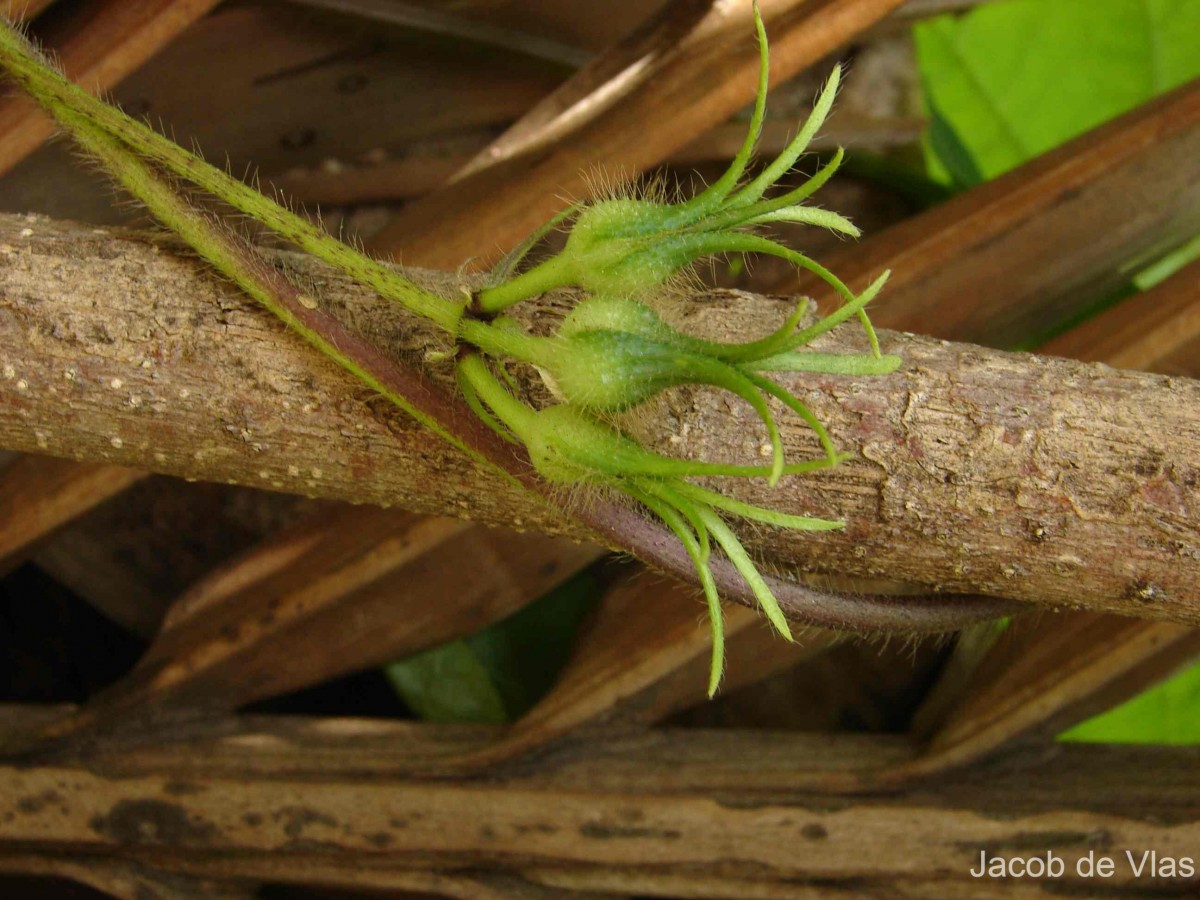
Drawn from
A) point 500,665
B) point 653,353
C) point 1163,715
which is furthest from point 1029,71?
point 653,353

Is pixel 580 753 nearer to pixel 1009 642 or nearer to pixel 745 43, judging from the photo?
pixel 1009 642

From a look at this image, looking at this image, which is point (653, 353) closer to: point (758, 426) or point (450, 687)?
point (758, 426)

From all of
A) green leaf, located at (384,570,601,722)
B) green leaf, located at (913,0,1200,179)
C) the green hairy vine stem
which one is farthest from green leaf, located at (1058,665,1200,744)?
the green hairy vine stem

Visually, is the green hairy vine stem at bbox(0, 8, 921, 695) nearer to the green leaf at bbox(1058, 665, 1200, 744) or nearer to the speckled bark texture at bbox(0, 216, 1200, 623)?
the speckled bark texture at bbox(0, 216, 1200, 623)

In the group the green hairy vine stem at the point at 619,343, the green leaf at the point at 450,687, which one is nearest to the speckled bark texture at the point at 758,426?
the green hairy vine stem at the point at 619,343

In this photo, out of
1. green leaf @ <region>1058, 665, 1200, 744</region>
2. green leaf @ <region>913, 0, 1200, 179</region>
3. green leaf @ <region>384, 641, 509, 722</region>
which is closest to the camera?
green leaf @ <region>384, 641, 509, 722</region>

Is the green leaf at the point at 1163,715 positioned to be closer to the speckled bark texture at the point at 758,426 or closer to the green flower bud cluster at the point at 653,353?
the speckled bark texture at the point at 758,426
